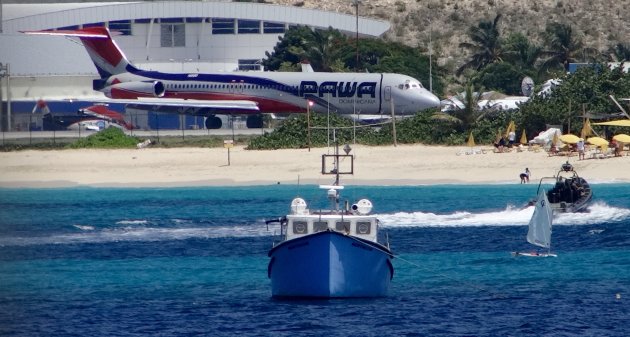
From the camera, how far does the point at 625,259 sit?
36.4 m

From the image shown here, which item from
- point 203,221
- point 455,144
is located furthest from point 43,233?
point 455,144

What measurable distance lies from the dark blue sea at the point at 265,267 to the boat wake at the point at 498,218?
11cm

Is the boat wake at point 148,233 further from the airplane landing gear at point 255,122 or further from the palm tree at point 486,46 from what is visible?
the palm tree at point 486,46

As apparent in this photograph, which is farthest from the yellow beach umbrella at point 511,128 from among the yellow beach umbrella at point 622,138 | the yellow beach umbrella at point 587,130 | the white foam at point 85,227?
the white foam at point 85,227

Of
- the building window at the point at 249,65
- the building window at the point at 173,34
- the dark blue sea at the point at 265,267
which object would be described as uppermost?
the building window at the point at 173,34

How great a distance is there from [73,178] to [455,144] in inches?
804

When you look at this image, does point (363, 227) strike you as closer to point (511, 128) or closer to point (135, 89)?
point (511, 128)

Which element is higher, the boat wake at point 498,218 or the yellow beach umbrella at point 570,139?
the yellow beach umbrella at point 570,139

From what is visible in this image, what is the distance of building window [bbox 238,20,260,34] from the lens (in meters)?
107

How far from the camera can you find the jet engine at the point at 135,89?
84562mm

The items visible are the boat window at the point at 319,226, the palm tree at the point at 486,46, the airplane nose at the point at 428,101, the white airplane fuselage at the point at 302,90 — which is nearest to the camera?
the boat window at the point at 319,226

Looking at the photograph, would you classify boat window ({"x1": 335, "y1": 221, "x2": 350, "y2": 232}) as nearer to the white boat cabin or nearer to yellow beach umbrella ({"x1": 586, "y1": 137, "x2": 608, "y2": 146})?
the white boat cabin

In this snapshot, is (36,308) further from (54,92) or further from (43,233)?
(54,92)

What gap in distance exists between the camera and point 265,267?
35.5 m
